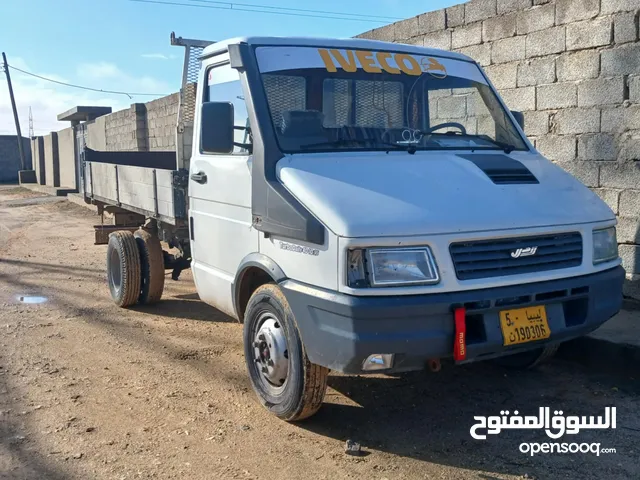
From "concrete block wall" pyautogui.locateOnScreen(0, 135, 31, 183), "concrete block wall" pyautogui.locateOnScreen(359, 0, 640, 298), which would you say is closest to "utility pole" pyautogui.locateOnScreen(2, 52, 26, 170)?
"concrete block wall" pyautogui.locateOnScreen(0, 135, 31, 183)

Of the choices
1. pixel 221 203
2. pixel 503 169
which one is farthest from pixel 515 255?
pixel 221 203

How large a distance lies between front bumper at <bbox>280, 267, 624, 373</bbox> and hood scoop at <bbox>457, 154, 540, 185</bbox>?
0.65m

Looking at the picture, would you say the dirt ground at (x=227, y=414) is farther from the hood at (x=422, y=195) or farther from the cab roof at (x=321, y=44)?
the cab roof at (x=321, y=44)

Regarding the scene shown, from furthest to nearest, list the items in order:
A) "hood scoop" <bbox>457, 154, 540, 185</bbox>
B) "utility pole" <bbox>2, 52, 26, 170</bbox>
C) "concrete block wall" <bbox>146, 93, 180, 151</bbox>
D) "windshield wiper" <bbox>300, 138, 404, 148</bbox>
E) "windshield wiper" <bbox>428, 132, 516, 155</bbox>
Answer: "utility pole" <bbox>2, 52, 26, 170</bbox>
"concrete block wall" <bbox>146, 93, 180, 151</bbox>
"windshield wiper" <bbox>428, 132, 516, 155</bbox>
"windshield wiper" <bbox>300, 138, 404, 148</bbox>
"hood scoop" <bbox>457, 154, 540, 185</bbox>

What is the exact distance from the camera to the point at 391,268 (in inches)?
130

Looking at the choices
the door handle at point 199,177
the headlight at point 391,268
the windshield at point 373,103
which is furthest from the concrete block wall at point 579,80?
the door handle at point 199,177

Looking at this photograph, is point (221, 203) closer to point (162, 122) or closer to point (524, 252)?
point (524, 252)

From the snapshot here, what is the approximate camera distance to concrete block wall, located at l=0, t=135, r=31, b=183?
125 ft

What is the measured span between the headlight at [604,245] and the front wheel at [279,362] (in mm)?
1718

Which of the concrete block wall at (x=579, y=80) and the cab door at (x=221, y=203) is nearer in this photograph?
the cab door at (x=221, y=203)

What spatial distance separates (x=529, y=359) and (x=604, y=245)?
4.05ft

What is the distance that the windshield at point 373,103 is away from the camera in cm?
413

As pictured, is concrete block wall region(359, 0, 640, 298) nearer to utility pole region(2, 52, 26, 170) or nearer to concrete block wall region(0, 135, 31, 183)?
utility pole region(2, 52, 26, 170)

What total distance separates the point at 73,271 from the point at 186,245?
361 centimetres
